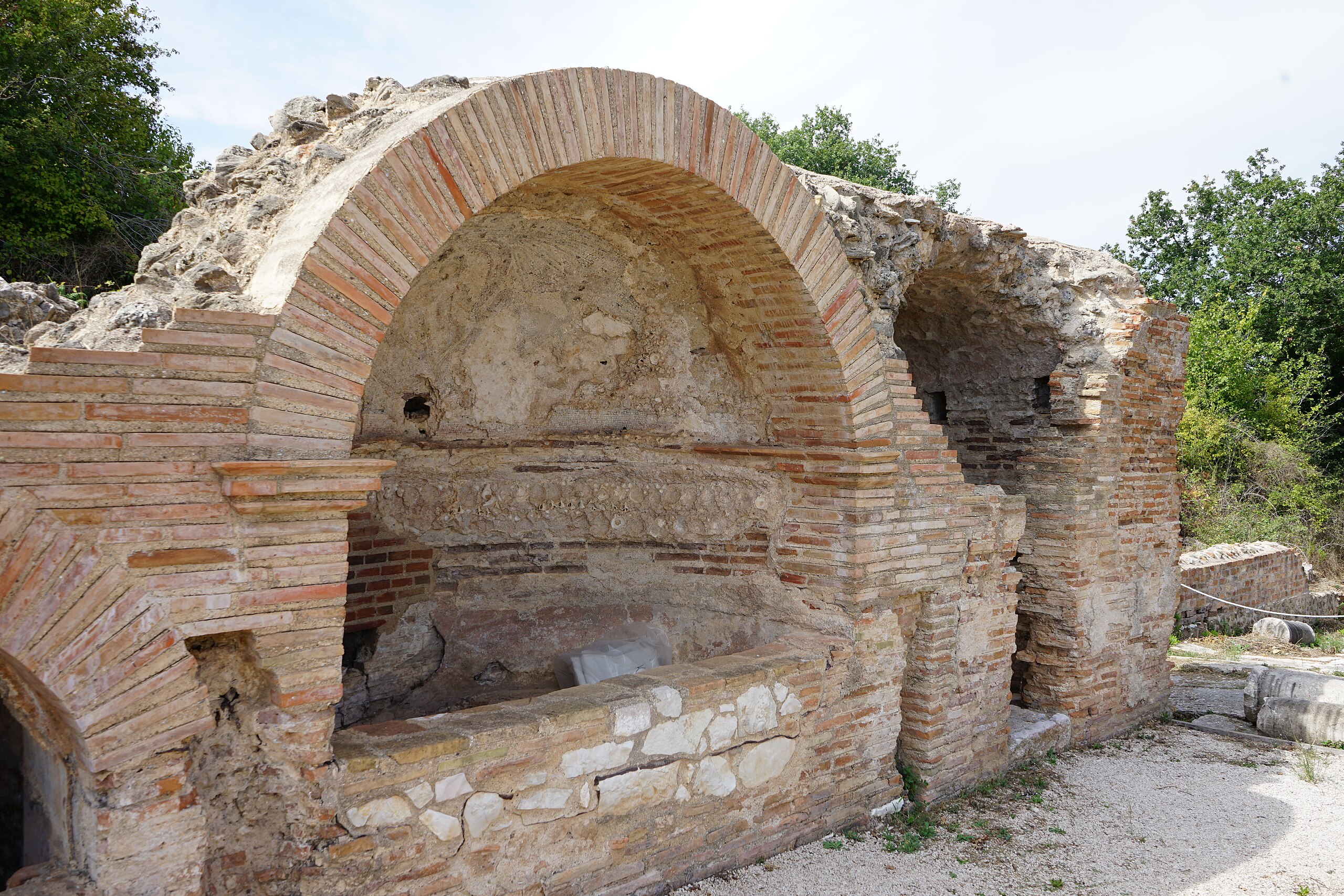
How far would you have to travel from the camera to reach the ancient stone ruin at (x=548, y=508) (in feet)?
8.00

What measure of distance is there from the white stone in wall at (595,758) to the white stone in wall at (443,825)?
0.44 metres

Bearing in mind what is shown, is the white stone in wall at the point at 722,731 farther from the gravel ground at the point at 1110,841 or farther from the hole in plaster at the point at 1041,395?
the hole in plaster at the point at 1041,395

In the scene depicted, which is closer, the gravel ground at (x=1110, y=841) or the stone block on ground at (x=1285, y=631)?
the gravel ground at (x=1110, y=841)

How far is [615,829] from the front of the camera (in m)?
3.45

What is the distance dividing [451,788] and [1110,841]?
342cm

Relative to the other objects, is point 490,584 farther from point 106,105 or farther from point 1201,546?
point 1201,546

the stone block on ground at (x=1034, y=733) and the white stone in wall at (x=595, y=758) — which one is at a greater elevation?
the white stone in wall at (x=595, y=758)

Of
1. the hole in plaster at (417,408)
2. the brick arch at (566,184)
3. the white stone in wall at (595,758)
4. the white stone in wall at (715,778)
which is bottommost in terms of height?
the white stone in wall at (715,778)

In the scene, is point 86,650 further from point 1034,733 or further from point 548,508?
point 1034,733

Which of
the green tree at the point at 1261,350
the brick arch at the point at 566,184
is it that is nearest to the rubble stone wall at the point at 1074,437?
the brick arch at the point at 566,184

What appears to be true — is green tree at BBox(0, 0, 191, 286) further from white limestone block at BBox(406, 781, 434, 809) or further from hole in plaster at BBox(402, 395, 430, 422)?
white limestone block at BBox(406, 781, 434, 809)

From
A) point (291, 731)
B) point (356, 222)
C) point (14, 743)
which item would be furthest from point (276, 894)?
point (356, 222)

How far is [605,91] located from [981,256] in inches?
124

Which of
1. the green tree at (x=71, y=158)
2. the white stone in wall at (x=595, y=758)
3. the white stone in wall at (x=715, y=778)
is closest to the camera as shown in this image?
the white stone in wall at (x=595, y=758)
